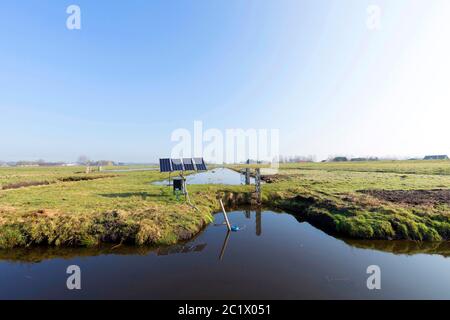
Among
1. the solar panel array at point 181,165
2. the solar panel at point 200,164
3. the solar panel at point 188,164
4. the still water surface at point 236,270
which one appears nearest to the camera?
the still water surface at point 236,270

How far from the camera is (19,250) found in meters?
12.8

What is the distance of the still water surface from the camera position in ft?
29.7

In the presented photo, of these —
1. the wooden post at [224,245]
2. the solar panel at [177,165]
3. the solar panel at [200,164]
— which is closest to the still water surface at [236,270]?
the wooden post at [224,245]

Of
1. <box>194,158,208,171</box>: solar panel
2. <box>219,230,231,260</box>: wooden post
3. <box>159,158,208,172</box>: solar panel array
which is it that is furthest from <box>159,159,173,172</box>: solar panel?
<box>219,230,231,260</box>: wooden post

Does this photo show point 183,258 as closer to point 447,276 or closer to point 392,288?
point 392,288

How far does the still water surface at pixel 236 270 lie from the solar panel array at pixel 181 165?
11.0 meters

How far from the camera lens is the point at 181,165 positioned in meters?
25.0

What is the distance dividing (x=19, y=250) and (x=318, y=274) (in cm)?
1670

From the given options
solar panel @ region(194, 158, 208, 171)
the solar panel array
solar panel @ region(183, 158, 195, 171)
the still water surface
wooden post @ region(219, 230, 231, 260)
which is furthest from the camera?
solar panel @ region(194, 158, 208, 171)

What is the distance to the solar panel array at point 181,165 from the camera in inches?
967

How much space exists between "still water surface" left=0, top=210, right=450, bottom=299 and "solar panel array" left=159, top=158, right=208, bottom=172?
11.0 meters

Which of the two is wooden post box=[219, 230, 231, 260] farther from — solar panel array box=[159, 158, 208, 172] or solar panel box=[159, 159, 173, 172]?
solar panel box=[159, 159, 173, 172]

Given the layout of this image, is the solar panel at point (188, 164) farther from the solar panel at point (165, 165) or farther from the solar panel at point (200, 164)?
the solar panel at point (165, 165)

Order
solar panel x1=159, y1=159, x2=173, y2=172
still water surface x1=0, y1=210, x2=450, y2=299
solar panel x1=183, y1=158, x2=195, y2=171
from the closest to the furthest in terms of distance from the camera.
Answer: still water surface x1=0, y1=210, x2=450, y2=299 → solar panel x1=159, y1=159, x2=173, y2=172 → solar panel x1=183, y1=158, x2=195, y2=171
